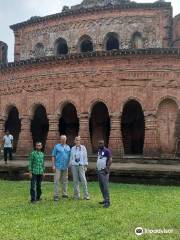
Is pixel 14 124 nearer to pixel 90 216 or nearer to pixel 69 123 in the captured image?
pixel 69 123

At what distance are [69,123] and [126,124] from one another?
3591 mm

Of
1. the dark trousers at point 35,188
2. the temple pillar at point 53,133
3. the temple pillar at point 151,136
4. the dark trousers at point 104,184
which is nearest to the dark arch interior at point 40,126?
the temple pillar at point 53,133

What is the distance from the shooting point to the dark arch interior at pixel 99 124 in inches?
981

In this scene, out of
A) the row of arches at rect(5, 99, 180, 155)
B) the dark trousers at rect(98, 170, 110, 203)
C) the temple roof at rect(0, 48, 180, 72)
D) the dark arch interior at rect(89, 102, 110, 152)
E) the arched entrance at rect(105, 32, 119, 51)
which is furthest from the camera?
the arched entrance at rect(105, 32, 119, 51)

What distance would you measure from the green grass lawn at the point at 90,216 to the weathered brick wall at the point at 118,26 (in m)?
16.8

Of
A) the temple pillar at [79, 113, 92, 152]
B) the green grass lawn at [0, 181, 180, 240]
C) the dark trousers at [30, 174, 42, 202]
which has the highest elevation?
the temple pillar at [79, 113, 92, 152]

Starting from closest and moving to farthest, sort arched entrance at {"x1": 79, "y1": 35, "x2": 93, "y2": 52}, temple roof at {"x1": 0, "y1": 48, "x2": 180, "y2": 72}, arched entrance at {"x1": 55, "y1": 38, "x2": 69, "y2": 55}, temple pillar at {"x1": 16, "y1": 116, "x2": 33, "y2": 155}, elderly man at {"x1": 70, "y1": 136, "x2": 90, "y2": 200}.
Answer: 1. elderly man at {"x1": 70, "y1": 136, "x2": 90, "y2": 200}
2. temple roof at {"x1": 0, "y1": 48, "x2": 180, "y2": 72}
3. temple pillar at {"x1": 16, "y1": 116, "x2": 33, "y2": 155}
4. arched entrance at {"x1": 79, "y1": 35, "x2": 93, "y2": 52}
5. arched entrance at {"x1": 55, "y1": 38, "x2": 69, "y2": 55}

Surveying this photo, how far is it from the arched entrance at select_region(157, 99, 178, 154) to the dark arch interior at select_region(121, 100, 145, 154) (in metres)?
2.67

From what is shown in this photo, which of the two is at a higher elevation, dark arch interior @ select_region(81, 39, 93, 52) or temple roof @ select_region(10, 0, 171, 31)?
temple roof @ select_region(10, 0, 171, 31)

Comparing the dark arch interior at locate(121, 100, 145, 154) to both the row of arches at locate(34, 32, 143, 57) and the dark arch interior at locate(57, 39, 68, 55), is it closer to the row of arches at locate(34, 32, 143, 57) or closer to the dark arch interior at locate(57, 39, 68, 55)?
the row of arches at locate(34, 32, 143, 57)

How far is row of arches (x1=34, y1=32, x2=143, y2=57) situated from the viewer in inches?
1083

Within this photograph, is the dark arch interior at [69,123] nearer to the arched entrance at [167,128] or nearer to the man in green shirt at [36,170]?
the arched entrance at [167,128]

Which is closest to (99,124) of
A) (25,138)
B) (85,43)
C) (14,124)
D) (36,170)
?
(25,138)

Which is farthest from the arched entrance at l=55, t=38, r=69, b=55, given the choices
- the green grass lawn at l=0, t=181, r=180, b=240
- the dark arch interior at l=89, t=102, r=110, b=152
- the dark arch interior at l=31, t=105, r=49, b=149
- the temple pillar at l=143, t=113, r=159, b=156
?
the green grass lawn at l=0, t=181, r=180, b=240
